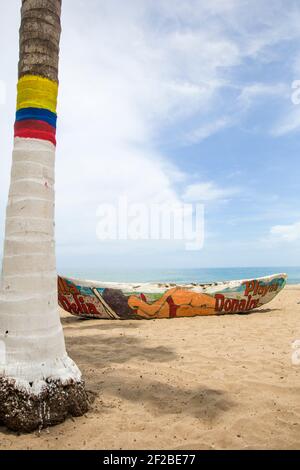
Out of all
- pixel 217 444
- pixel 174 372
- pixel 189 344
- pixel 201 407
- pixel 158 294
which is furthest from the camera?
pixel 158 294

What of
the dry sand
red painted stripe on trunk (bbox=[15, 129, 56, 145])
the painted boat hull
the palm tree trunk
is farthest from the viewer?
the painted boat hull

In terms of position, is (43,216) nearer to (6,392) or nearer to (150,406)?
(6,392)

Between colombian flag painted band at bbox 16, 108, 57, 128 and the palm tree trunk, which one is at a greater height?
colombian flag painted band at bbox 16, 108, 57, 128

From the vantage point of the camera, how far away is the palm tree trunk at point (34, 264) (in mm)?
3336

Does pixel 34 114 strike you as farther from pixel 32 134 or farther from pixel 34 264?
pixel 34 264

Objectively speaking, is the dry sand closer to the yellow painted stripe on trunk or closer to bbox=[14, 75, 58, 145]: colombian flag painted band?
bbox=[14, 75, 58, 145]: colombian flag painted band

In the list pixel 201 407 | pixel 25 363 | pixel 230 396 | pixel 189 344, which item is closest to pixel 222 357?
pixel 189 344

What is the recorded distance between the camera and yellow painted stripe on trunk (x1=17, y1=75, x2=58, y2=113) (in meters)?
3.64

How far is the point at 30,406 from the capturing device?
130 inches

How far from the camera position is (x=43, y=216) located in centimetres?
358

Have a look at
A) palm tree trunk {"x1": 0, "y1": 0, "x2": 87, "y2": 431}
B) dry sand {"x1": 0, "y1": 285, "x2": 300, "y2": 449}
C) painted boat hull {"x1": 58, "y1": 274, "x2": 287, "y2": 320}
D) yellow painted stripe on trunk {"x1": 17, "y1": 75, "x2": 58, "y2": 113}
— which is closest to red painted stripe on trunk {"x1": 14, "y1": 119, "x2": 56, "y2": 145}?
palm tree trunk {"x1": 0, "y1": 0, "x2": 87, "y2": 431}

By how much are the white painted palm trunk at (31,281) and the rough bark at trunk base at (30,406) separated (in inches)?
2.6
